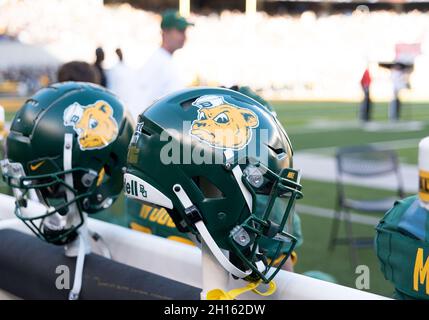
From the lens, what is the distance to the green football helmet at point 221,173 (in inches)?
51.4

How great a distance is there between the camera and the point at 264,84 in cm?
2623

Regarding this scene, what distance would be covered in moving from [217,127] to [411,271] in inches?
19.6

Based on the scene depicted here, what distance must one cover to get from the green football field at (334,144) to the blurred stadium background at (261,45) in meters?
0.12

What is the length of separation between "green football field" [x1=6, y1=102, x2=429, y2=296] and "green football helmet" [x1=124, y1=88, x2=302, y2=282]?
205cm

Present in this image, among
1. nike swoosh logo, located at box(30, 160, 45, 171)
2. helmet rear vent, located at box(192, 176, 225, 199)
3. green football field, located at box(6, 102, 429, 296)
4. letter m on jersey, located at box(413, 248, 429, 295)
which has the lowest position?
green football field, located at box(6, 102, 429, 296)

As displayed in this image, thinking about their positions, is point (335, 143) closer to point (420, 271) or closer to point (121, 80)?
point (121, 80)

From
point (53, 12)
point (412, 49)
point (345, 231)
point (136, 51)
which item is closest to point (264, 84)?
point (136, 51)

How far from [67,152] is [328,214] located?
3.76 metres

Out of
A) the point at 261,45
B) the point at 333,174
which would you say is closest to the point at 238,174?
the point at 333,174

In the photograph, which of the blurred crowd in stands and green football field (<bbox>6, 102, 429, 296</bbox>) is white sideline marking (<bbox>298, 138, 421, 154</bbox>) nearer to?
green football field (<bbox>6, 102, 429, 296</bbox>)

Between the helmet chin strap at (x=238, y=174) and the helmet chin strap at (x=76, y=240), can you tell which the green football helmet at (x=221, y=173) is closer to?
the helmet chin strap at (x=238, y=174)

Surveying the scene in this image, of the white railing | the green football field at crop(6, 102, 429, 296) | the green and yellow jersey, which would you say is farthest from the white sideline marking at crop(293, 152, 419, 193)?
the green and yellow jersey

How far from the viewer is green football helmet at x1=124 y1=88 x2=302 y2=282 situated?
4.28 ft
